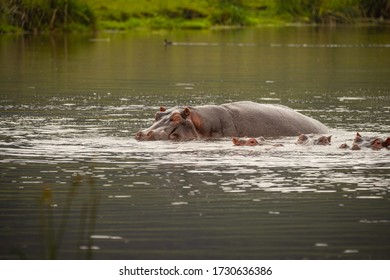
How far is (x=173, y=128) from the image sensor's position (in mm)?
15141

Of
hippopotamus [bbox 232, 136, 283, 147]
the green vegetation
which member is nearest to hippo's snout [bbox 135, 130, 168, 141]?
hippopotamus [bbox 232, 136, 283, 147]

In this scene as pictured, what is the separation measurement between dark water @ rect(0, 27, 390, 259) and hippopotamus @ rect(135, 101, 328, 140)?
399 millimetres

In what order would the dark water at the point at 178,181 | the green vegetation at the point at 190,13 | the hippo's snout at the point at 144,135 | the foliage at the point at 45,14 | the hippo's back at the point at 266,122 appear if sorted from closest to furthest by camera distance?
the dark water at the point at 178,181 → the hippo's snout at the point at 144,135 → the hippo's back at the point at 266,122 → the foliage at the point at 45,14 → the green vegetation at the point at 190,13

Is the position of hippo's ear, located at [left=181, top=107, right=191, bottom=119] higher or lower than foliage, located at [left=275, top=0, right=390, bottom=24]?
higher

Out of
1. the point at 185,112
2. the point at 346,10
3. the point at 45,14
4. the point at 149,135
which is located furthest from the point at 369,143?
the point at 346,10

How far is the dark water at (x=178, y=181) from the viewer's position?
876cm

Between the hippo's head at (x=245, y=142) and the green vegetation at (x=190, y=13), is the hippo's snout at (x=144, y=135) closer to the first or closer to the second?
the hippo's head at (x=245, y=142)

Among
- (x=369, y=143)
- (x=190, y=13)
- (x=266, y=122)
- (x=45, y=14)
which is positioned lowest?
Answer: (x=190, y=13)

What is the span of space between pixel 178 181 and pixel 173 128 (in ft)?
12.0

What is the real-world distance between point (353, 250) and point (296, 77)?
20.8 metres

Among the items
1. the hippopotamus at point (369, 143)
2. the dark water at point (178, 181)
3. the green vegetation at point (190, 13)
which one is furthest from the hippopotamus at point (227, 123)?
the green vegetation at point (190, 13)

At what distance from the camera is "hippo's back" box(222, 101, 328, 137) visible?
15.8m

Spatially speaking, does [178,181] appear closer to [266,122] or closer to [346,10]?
[266,122]

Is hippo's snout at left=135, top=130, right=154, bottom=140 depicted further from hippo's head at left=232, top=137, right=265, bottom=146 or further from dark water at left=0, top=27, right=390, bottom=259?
hippo's head at left=232, top=137, right=265, bottom=146
